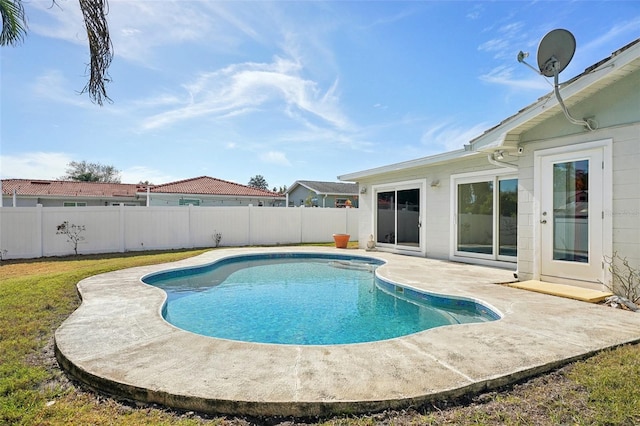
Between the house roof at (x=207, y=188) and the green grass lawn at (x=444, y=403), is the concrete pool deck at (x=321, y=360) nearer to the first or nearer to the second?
the green grass lawn at (x=444, y=403)

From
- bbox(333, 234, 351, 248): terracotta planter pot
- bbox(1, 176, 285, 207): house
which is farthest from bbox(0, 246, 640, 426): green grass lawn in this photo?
bbox(1, 176, 285, 207): house

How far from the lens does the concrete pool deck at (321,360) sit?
2713mm

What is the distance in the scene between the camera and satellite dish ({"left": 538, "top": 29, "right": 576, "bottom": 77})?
231 inches

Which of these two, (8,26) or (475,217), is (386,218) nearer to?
(475,217)

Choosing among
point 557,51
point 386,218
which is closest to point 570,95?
point 557,51

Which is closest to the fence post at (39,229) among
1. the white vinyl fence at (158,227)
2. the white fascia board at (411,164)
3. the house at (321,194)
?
the white vinyl fence at (158,227)

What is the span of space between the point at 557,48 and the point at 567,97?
0.84m

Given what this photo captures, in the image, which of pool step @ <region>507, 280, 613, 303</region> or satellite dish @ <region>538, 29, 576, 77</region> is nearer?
pool step @ <region>507, 280, 613, 303</region>

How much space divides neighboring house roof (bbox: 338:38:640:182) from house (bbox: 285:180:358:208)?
20169 mm

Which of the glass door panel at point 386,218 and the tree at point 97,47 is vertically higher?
the tree at point 97,47

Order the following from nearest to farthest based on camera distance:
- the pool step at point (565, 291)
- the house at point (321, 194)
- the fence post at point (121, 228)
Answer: the pool step at point (565, 291) < the fence post at point (121, 228) < the house at point (321, 194)

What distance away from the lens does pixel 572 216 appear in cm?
657

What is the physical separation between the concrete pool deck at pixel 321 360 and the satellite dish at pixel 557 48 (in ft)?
12.9

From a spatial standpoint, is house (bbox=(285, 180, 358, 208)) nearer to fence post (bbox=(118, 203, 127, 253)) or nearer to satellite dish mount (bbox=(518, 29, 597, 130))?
fence post (bbox=(118, 203, 127, 253))
